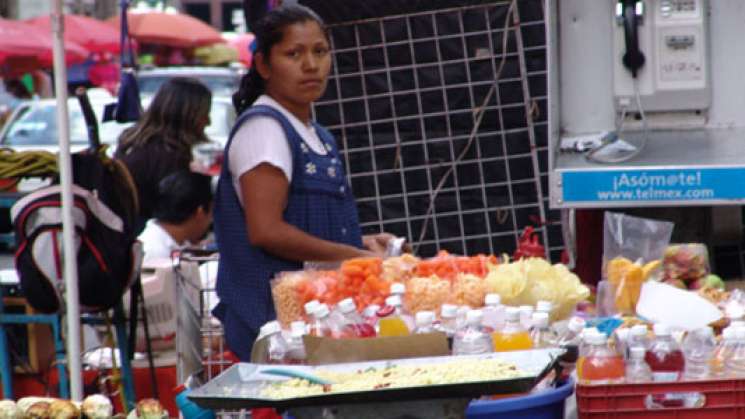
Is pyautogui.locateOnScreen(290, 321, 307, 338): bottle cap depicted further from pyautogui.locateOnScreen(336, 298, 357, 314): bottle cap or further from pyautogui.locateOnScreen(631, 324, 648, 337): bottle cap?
pyautogui.locateOnScreen(631, 324, 648, 337): bottle cap

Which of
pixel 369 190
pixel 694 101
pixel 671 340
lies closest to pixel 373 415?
pixel 671 340

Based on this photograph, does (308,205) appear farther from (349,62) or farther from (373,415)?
(349,62)

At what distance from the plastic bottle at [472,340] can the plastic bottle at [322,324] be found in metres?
0.36

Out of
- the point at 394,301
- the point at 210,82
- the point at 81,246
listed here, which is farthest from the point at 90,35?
the point at 394,301

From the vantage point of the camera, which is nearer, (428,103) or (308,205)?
(308,205)

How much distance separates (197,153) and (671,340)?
40.2ft

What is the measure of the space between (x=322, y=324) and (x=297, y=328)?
0.07 m

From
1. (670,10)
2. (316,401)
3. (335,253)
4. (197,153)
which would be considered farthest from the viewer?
(197,153)

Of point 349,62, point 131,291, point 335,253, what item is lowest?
point 131,291

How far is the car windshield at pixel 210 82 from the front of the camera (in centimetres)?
2128

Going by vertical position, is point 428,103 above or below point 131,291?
above

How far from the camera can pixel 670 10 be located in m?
6.16

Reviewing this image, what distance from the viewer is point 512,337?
367cm

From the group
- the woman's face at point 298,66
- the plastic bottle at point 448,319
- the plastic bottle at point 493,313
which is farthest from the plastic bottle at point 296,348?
the woman's face at point 298,66
